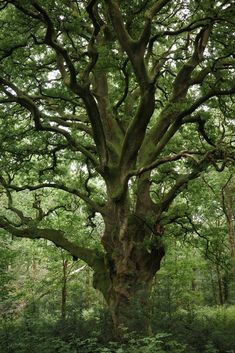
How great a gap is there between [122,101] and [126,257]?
4.54 meters

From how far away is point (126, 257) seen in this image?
1103 cm

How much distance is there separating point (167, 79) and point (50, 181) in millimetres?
5172

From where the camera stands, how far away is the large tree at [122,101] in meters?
9.20

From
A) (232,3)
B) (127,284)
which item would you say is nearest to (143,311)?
(127,284)

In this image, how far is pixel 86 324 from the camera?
10391 millimetres

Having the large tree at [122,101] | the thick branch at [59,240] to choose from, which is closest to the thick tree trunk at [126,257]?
the large tree at [122,101]

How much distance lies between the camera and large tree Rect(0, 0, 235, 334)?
920 centimetres

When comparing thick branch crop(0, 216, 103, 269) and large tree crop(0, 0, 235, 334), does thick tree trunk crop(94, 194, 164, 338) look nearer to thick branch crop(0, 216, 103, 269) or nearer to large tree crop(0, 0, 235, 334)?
large tree crop(0, 0, 235, 334)

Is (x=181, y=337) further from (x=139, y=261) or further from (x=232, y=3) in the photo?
(x=232, y=3)

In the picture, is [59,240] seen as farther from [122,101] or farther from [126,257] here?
[122,101]

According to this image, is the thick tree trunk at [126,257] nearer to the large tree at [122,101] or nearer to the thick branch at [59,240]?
the large tree at [122,101]

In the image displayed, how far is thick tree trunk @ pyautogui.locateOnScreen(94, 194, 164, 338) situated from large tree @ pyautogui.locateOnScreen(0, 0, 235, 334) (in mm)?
28

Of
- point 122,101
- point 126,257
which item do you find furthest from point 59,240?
point 122,101

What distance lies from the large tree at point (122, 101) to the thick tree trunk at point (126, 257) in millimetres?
28
